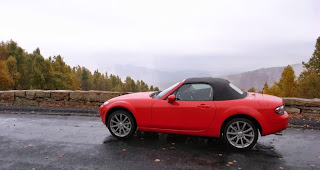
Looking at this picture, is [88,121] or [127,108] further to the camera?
[88,121]

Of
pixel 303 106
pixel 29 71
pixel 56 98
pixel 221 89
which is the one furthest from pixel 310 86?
pixel 29 71

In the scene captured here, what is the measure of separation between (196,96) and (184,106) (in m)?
0.36

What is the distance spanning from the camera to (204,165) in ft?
15.8

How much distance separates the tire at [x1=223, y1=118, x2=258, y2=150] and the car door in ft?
1.39

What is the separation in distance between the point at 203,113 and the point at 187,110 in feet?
1.11

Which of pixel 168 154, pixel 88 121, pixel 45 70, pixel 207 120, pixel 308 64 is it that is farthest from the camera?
pixel 45 70

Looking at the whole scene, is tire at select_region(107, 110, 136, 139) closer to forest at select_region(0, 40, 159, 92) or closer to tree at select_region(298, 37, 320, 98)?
tree at select_region(298, 37, 320, 98)

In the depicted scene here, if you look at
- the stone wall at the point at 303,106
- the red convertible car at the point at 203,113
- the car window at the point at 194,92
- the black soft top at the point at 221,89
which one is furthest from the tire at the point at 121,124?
the stone wall at the point at 303,106

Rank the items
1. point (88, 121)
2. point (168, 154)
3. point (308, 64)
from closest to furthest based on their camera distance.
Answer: point (168, 154) → point (88, 121) → point (308, 64)

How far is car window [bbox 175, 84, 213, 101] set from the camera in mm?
5961

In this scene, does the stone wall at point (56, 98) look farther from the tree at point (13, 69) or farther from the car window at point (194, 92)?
the tree at point (13, 69)

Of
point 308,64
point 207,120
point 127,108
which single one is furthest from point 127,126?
point 308,64

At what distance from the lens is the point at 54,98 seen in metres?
11.8

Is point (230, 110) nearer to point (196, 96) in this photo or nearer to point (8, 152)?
point (196, 96)
